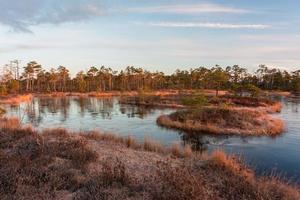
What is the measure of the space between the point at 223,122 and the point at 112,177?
2368 cm

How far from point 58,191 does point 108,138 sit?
11282 millimetres

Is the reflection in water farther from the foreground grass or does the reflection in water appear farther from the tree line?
the tree line

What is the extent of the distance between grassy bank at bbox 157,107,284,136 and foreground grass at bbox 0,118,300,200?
49.4 feet

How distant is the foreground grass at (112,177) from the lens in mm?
8062

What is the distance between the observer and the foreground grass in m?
8.06

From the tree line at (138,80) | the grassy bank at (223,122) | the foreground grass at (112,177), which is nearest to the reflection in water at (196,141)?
the grassy bank at (223,122)

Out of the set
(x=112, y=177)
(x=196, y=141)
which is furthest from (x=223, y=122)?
(x=112, y=177)

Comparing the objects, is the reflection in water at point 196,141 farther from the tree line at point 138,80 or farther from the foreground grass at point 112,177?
the tree line at point 138,80

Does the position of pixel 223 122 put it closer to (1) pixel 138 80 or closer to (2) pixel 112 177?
(2) pixel 112 177

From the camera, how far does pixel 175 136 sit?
26.9 meters

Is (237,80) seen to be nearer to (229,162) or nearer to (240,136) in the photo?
(240,136)

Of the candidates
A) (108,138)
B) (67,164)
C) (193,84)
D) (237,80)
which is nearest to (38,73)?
(193,84)

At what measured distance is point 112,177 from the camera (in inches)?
372

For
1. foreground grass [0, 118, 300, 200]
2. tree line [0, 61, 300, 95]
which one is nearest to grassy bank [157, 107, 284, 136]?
foreground grass [0, 118, 300, 200]
